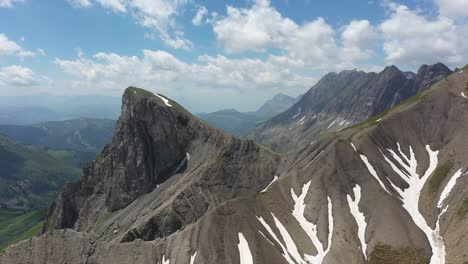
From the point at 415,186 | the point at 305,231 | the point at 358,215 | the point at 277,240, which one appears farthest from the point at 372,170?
the point at 277,240

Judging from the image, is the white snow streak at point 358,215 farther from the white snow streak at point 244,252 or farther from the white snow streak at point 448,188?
the white snow streak at point 244,252

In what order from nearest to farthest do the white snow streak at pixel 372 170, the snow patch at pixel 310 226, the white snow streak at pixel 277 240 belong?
the white snow streak at pixel 277 240, the snow patch at pixel 310 226, the white snow streak at pixel 372 170

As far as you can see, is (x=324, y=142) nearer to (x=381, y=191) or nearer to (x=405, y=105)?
(x=381, y=191)

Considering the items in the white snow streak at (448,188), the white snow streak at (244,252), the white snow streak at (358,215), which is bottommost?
the white snow streak at (244,252)

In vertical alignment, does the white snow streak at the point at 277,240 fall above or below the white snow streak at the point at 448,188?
below

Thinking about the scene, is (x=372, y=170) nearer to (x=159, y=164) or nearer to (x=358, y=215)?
(x=358, y=215)

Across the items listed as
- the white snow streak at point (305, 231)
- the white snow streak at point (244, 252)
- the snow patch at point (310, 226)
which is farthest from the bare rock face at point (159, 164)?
the white snow streak at point (244, 252)

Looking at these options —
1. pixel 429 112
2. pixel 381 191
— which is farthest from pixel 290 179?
pixel 429 112
